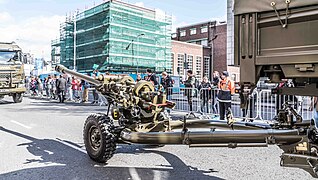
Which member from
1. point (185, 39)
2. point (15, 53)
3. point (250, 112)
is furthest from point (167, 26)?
point (250, 112)

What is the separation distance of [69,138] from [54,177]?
291 cm

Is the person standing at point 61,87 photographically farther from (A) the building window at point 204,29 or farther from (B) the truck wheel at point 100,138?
(A) the building window at point 204,29

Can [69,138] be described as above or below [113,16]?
below

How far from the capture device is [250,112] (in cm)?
980

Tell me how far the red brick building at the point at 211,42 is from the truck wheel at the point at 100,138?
5137 cm

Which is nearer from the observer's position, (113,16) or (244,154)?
(244,154)

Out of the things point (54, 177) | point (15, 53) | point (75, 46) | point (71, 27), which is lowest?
point (54, 177)

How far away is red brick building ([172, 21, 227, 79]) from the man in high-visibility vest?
46.0 meters

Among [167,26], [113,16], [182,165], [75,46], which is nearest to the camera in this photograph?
[182,165]

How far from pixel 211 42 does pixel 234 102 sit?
50.6 metres

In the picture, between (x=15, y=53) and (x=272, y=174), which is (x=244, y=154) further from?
(x=15, y=53)

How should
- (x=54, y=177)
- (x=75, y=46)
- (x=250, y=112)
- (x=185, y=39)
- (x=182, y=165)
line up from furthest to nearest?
1. (x=185, y=39)
2. (x=75, y=46)
3. (x=250, y=112)
4. (x=182, y=165)
5. (x=54, y=177)

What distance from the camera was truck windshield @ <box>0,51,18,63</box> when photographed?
17.6 meters

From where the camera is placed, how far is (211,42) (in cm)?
5922
